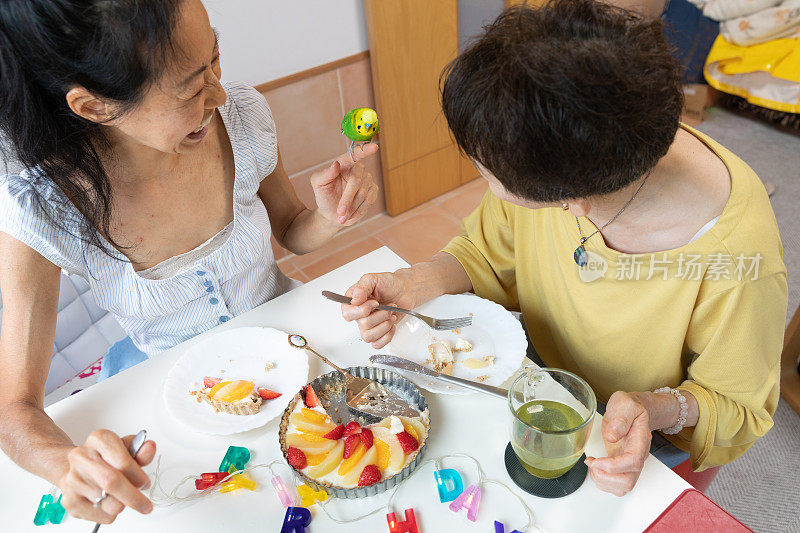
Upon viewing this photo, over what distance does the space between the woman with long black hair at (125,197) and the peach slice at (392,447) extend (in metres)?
0.33

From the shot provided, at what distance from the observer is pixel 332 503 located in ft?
2.91

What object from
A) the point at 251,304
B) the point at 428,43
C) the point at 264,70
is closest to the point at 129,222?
the point at 251,304

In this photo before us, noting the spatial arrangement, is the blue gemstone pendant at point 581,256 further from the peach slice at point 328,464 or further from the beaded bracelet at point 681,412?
the peach slice at point 328,464

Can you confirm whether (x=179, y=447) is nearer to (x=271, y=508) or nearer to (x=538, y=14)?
(x=271, y=508)

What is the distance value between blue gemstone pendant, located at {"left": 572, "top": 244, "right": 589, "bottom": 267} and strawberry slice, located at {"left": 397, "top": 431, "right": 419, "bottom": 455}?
18.2 inches

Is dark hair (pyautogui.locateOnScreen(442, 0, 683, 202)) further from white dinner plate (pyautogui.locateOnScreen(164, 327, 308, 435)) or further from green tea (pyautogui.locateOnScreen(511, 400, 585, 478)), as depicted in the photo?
white dinner plate (pyautogui.locateOnScreen(164, 327, 308, 435))

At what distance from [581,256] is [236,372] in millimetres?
674

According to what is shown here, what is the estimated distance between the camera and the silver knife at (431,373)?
96 cm

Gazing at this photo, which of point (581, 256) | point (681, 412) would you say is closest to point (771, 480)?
point (681, 412)

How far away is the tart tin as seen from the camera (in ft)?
2.89

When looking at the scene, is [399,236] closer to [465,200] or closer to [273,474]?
[465,200]

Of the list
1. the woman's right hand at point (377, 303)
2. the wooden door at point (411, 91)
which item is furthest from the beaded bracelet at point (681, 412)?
the wooden door at point (411, 91)

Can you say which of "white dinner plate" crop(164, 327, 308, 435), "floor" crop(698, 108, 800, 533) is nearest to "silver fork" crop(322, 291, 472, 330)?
"white dinner plate" crop(164, 327, 308, 435)

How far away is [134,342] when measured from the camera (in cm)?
142
